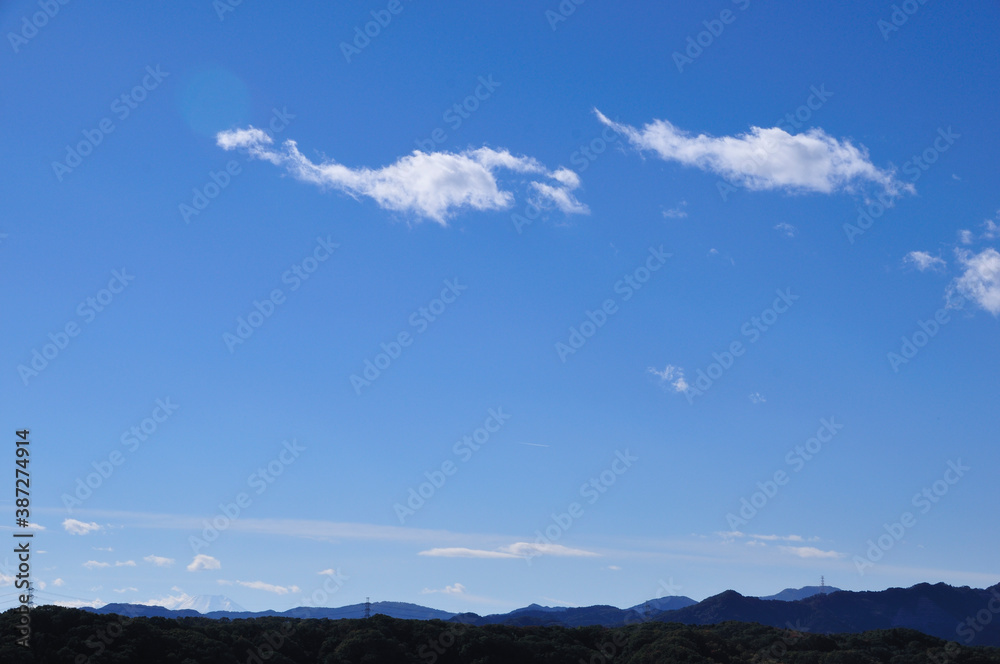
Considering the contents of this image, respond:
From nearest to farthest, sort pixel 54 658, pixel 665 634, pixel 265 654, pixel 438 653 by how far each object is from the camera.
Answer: pixel 54 658
pixel 265 654
pixel 438 653
pixel 665 634

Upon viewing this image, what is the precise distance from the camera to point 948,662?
248 ft

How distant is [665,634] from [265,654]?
3633 cm

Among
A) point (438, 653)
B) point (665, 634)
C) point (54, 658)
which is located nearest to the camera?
point (54, 658)

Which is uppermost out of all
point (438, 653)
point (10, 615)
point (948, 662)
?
point (10, 615)

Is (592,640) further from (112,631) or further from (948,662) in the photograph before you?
(112,631)

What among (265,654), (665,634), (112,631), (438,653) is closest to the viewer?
(112,631)

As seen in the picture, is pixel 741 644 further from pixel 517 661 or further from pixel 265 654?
pixel 265 654

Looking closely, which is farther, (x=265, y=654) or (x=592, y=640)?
(x=592, y=640)

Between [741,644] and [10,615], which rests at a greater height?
[10,615]

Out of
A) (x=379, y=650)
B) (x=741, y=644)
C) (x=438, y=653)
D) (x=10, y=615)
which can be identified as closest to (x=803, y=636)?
(x=741, y=644)

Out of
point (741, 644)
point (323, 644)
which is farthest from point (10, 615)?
point (741, 644)

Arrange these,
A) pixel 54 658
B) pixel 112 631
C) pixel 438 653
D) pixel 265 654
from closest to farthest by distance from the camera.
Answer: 1. pixel 54 658
2. pixel 112 631
3. pixel 265 654
4. pixel 438 653

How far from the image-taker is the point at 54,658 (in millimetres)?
57812

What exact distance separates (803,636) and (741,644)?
6.72 m
